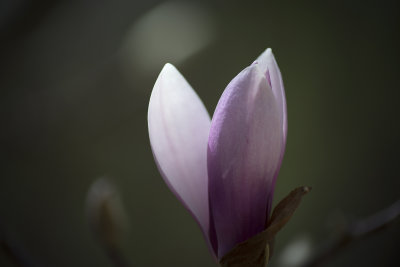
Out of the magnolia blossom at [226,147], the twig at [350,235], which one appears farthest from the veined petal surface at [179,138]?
the twig at [350,235]

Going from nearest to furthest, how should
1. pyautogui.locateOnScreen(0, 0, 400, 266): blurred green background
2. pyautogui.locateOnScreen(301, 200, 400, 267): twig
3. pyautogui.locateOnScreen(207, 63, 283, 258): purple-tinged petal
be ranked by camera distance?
pyautogui.locateOnScreen(207, 63, 283, 258): purple-tinged petal → pyautogui.locateOnScreen(301, 200, 400, 267): twig → pyautogui.locateOnScreen(0, 0, 400, 266): blurred green background

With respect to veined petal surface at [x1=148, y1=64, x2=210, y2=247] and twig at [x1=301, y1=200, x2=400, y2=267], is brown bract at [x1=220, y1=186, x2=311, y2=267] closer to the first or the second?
veined petal surface at [x1=148, y1=64, x2=210, y2=247]

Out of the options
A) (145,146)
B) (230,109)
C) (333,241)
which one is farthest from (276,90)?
(145,146)

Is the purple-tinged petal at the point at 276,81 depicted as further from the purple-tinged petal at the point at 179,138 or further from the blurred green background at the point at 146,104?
the blurred green background at the point at 146,104

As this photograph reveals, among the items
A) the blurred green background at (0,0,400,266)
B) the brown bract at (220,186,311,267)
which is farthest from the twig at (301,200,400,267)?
the blurred green background at (0,0,400,266)

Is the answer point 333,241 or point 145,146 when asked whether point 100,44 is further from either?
point 333,241

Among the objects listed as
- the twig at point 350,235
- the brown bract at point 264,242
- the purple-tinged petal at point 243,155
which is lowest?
the twig at point 350,235

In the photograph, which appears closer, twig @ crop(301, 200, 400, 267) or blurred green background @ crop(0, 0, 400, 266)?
twig @ crop(301, 200, 400, 267)
